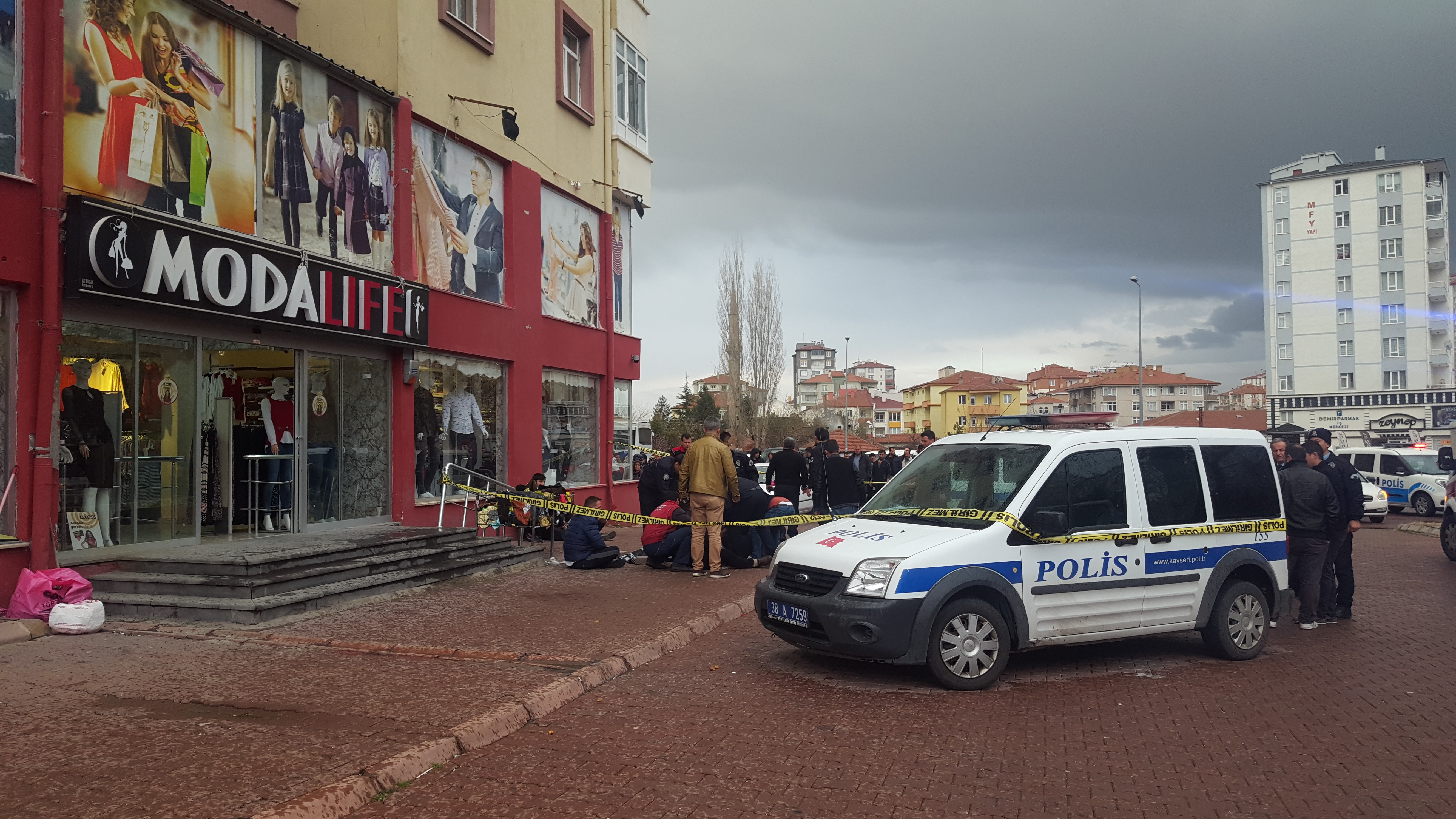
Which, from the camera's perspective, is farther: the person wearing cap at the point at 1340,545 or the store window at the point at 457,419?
the store window at the point at 457,419

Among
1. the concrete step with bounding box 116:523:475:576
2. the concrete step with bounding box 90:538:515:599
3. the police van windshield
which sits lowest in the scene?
the concrete step with bounding box 90:538:515:599

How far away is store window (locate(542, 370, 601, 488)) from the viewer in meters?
18.8

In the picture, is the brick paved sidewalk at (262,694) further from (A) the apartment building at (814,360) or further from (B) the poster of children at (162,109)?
(A) the apartment building at (814,360)

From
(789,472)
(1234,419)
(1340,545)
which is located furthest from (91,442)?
(1234,419)

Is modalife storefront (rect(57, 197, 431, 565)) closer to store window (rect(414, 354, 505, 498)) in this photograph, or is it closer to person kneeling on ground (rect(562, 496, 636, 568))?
store window (rect(414, 354, 505, 498))

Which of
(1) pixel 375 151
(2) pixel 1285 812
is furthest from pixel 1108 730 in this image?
(1) pixel 375 151

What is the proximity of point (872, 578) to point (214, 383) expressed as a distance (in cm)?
842

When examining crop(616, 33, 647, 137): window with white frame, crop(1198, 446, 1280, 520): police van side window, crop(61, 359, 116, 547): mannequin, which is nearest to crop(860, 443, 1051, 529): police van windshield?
crop(1198, 446, 1280, 520): police van side window

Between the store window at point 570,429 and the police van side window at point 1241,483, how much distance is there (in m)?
12.8

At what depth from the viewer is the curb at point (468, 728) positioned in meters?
4.35

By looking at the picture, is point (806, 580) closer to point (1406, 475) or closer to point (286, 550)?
point (286, 550)

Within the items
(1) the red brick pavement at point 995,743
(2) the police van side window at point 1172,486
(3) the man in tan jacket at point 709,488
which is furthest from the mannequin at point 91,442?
(2) the police van side window at point 1172,486

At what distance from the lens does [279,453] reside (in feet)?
40.1

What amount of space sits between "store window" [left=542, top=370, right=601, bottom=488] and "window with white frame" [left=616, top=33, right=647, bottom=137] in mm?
6288
